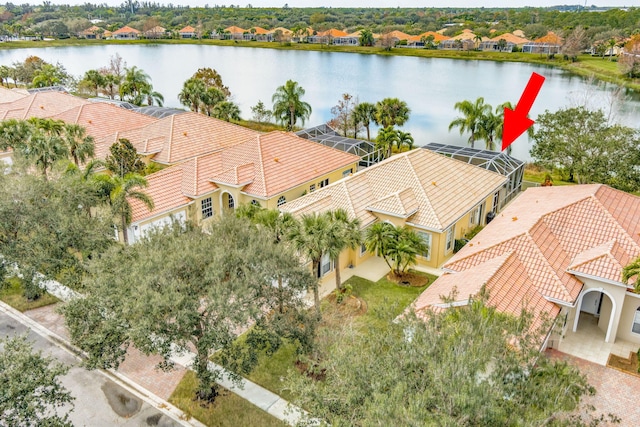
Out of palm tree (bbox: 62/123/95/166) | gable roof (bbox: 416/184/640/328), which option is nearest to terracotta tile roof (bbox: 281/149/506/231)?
gable roof (bbox: 416/184/640/328)

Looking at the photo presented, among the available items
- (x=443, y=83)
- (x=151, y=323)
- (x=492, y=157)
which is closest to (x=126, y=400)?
(x=151, y=323)

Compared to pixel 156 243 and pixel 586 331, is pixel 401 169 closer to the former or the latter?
pixel 586 331

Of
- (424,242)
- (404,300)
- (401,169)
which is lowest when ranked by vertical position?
(404,300)

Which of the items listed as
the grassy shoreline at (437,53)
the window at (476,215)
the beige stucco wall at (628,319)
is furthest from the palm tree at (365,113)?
the grassy shoreline at (437,53)

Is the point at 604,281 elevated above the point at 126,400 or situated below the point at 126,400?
above

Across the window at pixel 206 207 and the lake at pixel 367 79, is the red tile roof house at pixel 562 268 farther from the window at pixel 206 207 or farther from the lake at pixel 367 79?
the lake at pixel 367 79

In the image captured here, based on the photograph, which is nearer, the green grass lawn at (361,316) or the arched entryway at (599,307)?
the green grass lawn at (361,316)
